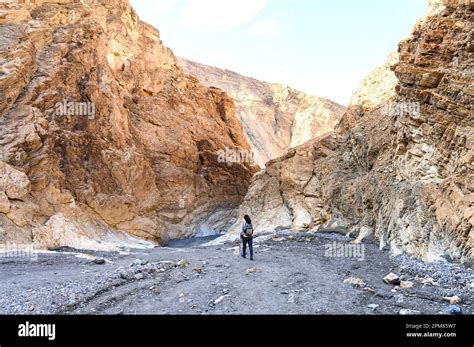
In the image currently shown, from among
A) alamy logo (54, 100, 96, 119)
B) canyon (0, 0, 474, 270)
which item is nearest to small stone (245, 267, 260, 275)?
canyon (0, 0, 474, 270)

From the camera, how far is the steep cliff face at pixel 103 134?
95.2 ft

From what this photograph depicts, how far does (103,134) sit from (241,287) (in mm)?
28761

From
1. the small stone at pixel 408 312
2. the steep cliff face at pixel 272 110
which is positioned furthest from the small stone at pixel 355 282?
the steep cliff face at pixel 272 110

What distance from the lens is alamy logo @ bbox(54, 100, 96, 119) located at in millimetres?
33406

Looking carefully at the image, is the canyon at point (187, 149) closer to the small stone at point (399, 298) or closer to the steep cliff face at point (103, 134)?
the steep cliff face at point (103, 134)

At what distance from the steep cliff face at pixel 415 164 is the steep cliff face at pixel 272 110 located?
61561 mm

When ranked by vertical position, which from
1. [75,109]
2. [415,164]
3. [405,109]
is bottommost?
[415,164]

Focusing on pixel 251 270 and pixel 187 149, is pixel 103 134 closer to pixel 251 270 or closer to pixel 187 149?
pixel 187 149

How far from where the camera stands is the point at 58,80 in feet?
112

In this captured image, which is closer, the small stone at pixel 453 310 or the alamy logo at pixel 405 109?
the small stone at pixel 453 310

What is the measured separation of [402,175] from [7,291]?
17.9 m
